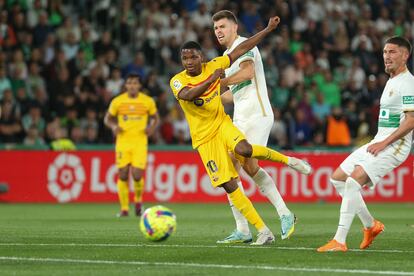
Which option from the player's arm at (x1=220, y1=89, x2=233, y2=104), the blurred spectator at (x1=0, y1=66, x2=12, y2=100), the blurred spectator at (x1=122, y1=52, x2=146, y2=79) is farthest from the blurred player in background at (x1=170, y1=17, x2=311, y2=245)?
the blurred spectator at (x1=122, y1=52, x2=146, y2=79)

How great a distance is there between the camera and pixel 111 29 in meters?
25.4


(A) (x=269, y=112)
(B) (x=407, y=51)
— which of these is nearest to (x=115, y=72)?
(A) (x=269, y=112)

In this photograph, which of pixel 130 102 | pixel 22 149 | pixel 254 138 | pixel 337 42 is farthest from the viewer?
pixel 337 42

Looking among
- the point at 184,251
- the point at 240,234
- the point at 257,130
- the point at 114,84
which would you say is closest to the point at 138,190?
the point at 114,84

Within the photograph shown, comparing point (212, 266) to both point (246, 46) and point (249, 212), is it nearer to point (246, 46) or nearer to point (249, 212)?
point (249, 212)

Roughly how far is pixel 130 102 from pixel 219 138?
7854 millimetres

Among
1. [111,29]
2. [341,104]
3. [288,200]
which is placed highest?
[111,29]

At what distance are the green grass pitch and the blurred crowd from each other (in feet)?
21.4

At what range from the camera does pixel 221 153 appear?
1117 cm

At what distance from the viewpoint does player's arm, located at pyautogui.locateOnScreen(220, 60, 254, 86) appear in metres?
11.7

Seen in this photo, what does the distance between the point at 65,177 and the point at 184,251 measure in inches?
486

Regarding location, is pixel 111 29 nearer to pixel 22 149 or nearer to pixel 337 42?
pixel 22 149

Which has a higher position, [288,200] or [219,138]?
[219,138]

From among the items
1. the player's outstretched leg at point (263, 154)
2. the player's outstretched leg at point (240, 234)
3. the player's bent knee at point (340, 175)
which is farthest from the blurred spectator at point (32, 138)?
the player's bent knee at point (340, 175)
